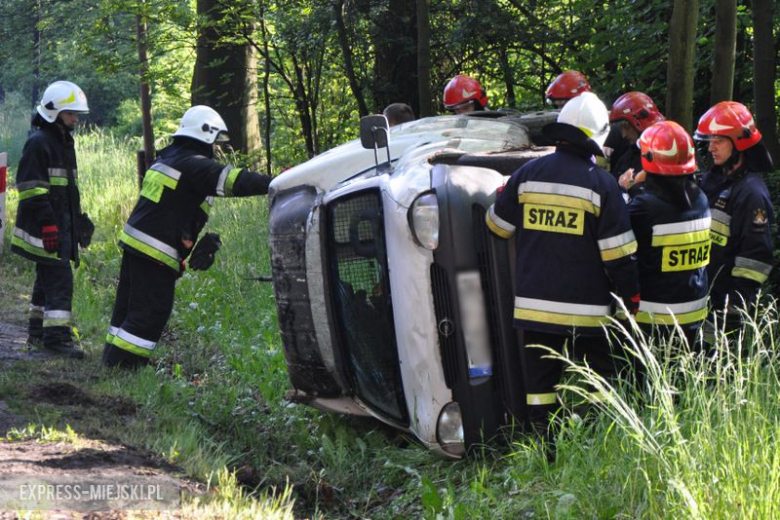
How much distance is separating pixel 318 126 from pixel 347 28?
2.55 meters

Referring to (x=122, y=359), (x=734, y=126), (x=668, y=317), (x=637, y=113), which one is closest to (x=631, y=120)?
(x=637, y=113)

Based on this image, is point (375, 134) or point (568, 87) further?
point (568, 87)

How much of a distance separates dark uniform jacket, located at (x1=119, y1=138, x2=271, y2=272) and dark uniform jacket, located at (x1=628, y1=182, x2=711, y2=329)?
3125 mm

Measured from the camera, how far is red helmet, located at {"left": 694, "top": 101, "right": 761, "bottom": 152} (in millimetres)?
5348

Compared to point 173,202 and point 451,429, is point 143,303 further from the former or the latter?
point 451,429

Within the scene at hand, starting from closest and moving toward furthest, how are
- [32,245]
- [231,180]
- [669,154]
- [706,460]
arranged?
[706,460] → [669,154] → [231,180] → [32,245]

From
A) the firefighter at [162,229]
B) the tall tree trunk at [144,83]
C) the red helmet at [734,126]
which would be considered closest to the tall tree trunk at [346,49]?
the tall tree trunk at [144,83]

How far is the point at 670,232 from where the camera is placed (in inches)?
183

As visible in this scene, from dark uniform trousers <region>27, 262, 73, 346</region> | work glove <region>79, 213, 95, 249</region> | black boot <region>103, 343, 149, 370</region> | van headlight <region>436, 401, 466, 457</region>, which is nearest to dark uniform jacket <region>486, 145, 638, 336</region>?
van headlight <region>436, 401, 466, 457</region>

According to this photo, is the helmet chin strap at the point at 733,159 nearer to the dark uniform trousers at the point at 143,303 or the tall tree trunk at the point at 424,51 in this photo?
the dark uniform trousers at the point at 143,303

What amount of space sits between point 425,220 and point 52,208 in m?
4.25

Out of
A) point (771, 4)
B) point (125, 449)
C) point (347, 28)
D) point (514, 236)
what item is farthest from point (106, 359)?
point (347, 28)

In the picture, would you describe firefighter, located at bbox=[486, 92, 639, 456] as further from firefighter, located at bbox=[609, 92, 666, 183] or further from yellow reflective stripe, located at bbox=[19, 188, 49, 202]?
yellow reflective stripe, located at bbox=[19, 188, 49, 202]

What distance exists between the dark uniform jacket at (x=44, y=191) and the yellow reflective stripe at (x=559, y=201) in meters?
4.53
